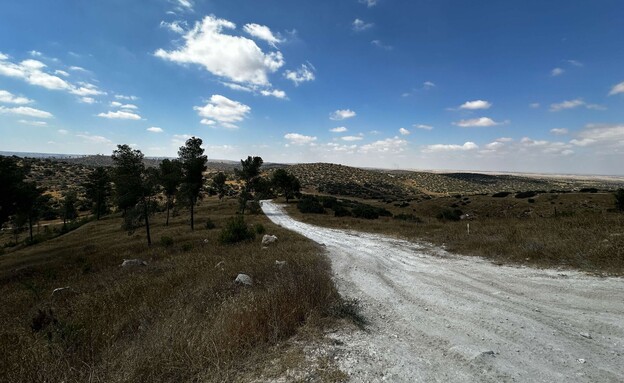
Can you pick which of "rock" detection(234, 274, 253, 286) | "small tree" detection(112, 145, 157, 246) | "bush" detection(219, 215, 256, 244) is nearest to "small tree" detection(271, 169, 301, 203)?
"small tree" detection(112, 145, 157, 246)

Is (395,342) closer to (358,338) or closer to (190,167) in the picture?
(358,338)

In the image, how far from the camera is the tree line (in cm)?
2553

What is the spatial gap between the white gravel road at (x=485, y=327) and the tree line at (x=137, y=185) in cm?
2376

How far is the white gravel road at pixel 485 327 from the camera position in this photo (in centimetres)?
455

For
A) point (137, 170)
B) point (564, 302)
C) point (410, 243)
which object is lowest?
point (410, 243)

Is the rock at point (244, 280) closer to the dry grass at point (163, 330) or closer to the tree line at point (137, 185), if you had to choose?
the dry grass at point (163, 330)

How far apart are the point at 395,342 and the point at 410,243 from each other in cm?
1336

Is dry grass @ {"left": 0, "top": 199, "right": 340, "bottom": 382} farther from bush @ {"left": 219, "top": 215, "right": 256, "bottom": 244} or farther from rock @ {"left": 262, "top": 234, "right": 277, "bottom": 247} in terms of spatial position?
bush @ {"left": 219, "top": 215, "right": 256, "bottom": 244}

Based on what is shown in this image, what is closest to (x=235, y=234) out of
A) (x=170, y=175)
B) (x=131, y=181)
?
(x=131, y=181)

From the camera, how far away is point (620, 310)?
21.7ft

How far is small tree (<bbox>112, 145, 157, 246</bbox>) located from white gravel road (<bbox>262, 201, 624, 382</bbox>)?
76.7 ft

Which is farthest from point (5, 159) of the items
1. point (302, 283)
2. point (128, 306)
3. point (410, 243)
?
point (410, 243)

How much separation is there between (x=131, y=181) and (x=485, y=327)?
94.3 ft

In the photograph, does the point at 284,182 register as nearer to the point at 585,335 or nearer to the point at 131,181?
the point at 131,181
